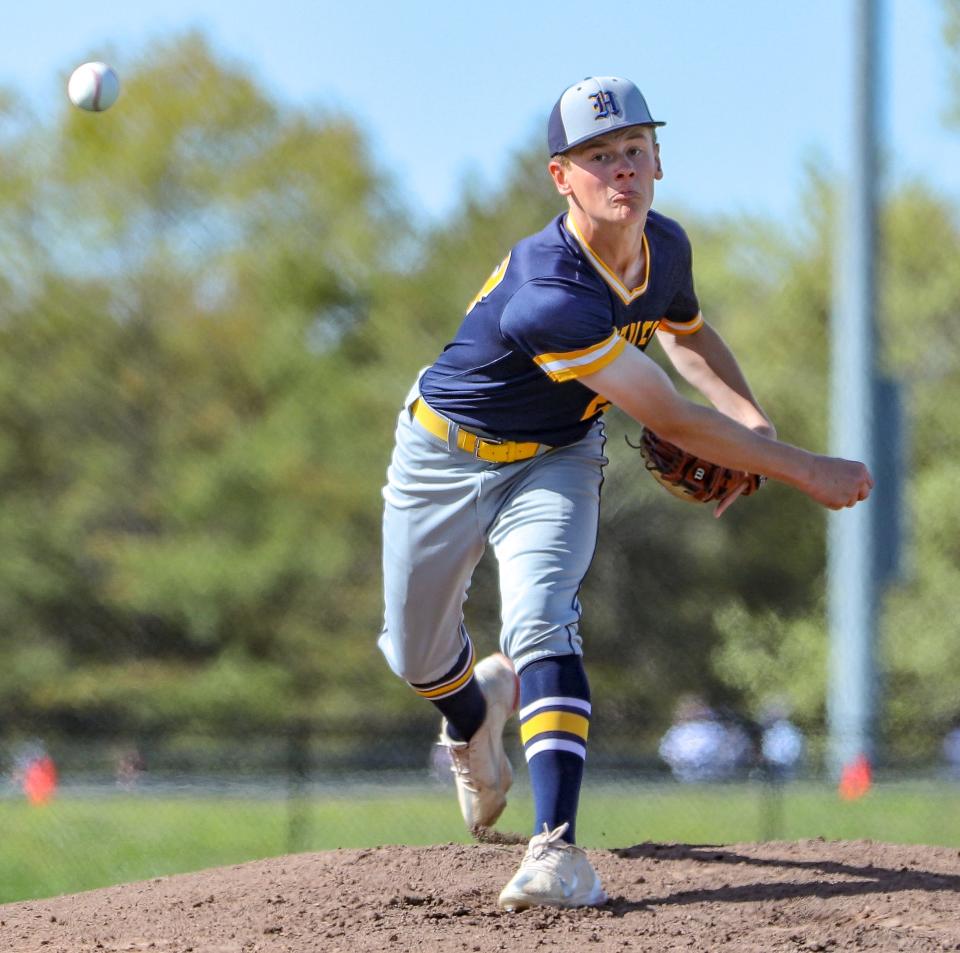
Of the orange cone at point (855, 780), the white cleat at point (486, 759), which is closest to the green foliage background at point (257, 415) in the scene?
the orange cone at point (855, 780)

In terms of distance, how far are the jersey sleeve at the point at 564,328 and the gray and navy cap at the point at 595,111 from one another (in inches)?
15.5

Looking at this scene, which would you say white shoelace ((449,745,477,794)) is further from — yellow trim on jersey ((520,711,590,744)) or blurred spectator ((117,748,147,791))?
blurred spectator ((117,748,147,791))

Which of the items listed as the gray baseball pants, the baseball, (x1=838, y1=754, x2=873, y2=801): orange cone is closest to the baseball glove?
the gray baseball pants

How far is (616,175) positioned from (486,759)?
1896mm

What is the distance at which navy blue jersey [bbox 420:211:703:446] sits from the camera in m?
3.80

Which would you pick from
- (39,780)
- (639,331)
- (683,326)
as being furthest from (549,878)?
(39,780)

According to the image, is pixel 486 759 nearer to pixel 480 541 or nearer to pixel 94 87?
pixel 480 541

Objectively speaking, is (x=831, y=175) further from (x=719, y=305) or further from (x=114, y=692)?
(x=114, y=692)

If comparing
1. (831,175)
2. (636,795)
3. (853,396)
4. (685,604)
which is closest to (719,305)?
(831,175)

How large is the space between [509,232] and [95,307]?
287 inches

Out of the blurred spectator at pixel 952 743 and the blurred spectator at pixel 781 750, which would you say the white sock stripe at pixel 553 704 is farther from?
the blurred spectator at pixel 952 743

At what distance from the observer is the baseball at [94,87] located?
6.76 metres

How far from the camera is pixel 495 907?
12.7ft

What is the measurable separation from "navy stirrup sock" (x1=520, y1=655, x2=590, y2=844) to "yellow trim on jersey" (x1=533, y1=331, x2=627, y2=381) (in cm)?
74
